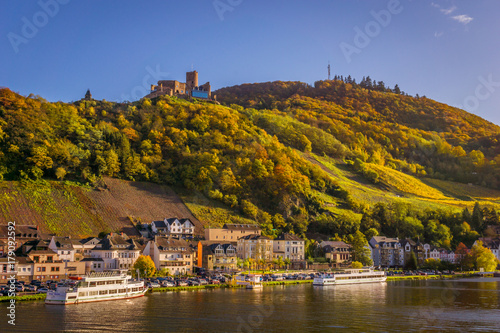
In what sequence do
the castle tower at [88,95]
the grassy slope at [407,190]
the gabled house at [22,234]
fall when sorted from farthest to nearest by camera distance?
the castle tower at [88,95] < the grassy slope at [407,190] < the gabled house at [22,234]

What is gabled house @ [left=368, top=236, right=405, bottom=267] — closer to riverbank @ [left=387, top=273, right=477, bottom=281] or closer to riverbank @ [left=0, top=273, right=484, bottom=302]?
riverbank @ [left=387, top=273, right=477, bottom=281]

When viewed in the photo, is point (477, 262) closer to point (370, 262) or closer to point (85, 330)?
point (370, 262)

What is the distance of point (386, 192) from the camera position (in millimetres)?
148875

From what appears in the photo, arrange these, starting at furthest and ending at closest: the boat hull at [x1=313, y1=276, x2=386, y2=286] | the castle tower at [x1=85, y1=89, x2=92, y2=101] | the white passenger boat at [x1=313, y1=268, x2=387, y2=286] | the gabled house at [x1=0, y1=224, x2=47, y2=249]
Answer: the castle tower at [x1=85, y1=89, x2=92, y2=101], the white passenger boat at [x1=313, y1=268, x2=387, y2=286], the boat hull at [x1=313, y1=276, x2=386, y2=286], the gabled house at [x1=0, y1=224, x2=47, y2=249]

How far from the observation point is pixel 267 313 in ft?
150

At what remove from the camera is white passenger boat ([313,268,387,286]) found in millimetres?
74375

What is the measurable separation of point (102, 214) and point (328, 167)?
82662 mm

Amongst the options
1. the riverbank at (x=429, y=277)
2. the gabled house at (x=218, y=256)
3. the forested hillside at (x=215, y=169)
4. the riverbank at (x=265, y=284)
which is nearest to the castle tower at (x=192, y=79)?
the forested hillside at (x=215, y=169)

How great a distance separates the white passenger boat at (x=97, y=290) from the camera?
49.5 metres

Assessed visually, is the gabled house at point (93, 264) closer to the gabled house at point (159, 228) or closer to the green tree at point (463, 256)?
the gabled house at point (159, 228)

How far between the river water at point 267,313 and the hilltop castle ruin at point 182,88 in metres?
125

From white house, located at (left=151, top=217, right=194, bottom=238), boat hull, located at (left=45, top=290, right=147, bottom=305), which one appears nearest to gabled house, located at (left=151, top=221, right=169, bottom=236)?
white house, located at (left=151, top=217, right=194, bottom=238)

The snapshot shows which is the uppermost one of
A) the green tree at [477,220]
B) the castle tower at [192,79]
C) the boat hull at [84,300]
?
the castle tower at [192,79]

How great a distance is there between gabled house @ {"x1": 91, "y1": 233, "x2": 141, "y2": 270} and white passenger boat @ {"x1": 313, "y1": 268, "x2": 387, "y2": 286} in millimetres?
25811
